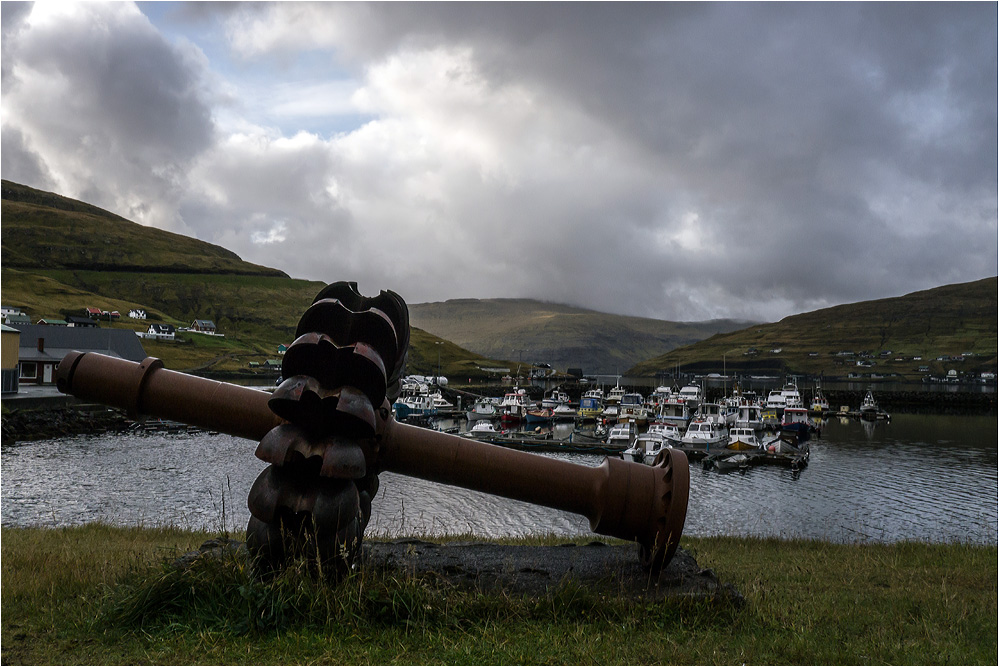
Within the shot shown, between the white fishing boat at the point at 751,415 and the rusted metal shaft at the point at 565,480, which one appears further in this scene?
the white fishing boat at the point at 751,415

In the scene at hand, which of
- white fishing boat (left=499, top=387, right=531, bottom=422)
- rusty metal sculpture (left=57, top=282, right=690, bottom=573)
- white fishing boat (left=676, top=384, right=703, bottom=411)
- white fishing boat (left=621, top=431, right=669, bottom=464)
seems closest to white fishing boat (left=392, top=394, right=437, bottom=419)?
white fishing boat (left=499, top=387, right=531, bottom=422)

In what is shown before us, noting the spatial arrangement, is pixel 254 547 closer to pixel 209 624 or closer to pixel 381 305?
pixel 209 624

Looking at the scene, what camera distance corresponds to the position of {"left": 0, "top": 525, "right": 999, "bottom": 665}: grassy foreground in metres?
4.61

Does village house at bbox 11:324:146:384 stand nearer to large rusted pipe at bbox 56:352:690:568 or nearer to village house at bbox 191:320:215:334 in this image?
large rusted pipe at bbox 56:352:690:568

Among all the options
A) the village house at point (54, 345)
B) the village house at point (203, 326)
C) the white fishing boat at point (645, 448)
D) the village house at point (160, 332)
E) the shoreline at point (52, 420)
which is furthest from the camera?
the village house at point (203, 326)

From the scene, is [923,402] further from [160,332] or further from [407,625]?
[160,332]

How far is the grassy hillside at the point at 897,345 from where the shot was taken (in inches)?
6073

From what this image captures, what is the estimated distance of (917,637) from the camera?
5.46 metres

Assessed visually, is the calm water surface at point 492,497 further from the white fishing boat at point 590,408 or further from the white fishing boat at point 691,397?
the white fishing boat at point 691,397

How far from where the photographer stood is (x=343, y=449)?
17.1 ft

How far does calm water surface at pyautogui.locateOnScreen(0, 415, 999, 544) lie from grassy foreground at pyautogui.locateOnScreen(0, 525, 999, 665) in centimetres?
971

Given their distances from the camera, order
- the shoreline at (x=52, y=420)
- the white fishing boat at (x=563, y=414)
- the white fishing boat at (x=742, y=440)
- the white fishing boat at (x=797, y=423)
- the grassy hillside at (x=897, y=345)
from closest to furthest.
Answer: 1. the shoreline at (x=52, y=420)
2. the white fishing boat at (x=742, y=440)
3. the white fishing boat at (x=797, y=423)
4. the white fishing boat at (x=563, y=414)
5. the grassy hillside at (x=897, y=345)

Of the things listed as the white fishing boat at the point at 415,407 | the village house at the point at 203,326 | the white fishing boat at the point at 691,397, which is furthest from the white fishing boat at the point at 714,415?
the village house at the point at 203,326

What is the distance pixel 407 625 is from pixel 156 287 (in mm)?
176030
